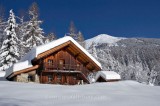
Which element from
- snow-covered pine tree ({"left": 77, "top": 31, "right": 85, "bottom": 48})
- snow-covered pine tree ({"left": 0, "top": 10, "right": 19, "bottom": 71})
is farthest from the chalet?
snow-covered pine tree ({"left": 77, "top": 31, "right": 85, "bottom": 48})

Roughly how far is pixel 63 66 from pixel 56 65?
1.00 metres

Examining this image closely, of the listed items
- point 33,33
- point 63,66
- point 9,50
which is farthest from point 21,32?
point 63,66

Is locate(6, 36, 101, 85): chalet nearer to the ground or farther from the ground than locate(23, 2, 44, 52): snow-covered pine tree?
nearer to the ground

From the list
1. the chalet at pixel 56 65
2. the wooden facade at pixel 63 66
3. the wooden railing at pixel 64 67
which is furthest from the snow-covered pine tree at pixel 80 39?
the wooden railing at pixel 64 67

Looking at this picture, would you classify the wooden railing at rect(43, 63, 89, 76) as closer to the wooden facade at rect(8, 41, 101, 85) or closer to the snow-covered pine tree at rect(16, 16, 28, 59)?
the wooden facade at rect(8, 41, 101, 85)

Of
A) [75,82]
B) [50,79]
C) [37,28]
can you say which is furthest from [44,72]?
[37,28]

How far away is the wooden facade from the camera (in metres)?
32.0

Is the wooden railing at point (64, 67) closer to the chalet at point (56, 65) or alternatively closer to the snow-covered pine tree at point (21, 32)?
the chalet at point (56, 65)

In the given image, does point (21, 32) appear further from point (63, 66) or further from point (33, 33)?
point (63, 66)

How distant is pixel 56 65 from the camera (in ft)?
110

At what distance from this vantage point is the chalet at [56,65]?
3041cm

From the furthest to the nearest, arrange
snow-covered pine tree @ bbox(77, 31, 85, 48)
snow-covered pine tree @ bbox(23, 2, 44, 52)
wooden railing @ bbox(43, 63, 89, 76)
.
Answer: snow-covered pine tree @ bbox(77, 31, 85, 48), snow-covered pine tree @ bbox(23, 2, 44, 52), wooden railing @ bbox(43, 63, 89, 76)

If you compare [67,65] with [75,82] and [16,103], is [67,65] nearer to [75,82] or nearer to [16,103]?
[75,82]

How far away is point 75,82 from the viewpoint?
35031mm
